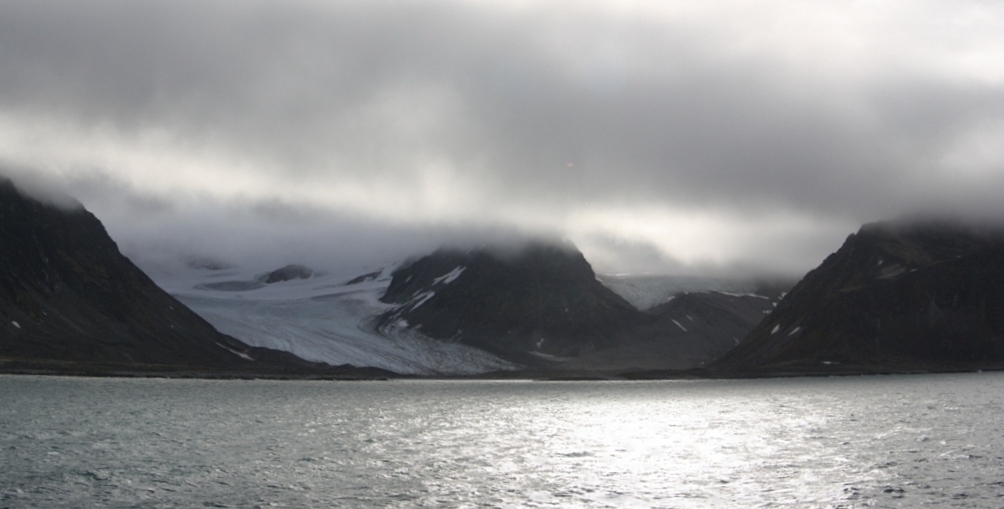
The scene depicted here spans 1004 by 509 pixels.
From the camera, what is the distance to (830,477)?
5941 cm

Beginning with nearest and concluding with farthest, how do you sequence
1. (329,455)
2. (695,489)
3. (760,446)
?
(695,489) < (329,455) < (760,446)

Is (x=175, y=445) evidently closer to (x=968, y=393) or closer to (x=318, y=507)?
(x=318, y=507)

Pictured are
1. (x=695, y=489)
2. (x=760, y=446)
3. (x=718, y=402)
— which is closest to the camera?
(x=695, y=489)

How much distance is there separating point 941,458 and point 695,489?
22.5 meters

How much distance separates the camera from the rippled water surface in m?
52.0

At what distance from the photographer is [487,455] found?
72.0 m

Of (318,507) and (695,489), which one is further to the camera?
(695,489)

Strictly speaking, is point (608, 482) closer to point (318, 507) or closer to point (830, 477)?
point (830, 477)

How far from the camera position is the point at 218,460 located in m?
66.2

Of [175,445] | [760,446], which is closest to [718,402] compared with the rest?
[760,446]

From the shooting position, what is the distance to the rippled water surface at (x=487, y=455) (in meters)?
52.0

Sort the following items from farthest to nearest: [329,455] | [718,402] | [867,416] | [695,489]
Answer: [718,402]
[867,416]
[329,455]
[695,489]

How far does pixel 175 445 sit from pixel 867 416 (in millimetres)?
74816

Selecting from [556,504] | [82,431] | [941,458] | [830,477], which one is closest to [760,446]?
[941,458]
